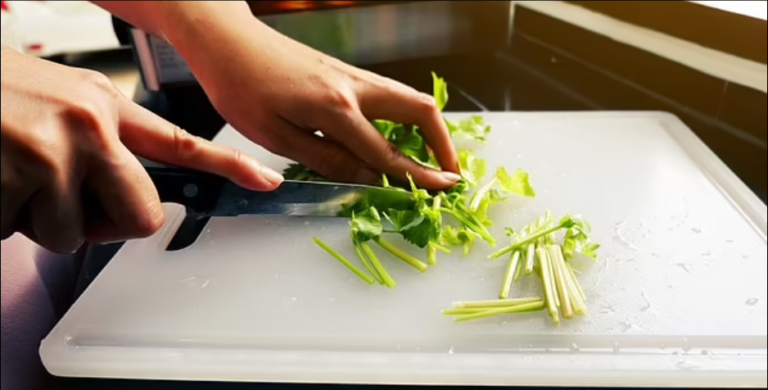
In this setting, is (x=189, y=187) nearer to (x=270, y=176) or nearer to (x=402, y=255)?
(x=270, y=176)

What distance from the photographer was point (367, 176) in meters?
0.83

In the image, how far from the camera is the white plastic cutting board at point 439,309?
609mm

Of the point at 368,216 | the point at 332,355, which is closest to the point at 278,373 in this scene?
the point at 332,355

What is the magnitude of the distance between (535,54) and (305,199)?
773 mm

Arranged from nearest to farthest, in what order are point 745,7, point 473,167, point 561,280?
point 561,280 → point 473,167 → point 745,7

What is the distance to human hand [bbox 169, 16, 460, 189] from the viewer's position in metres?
0.80

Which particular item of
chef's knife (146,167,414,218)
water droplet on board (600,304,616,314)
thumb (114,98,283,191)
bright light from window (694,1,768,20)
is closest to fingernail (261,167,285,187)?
thumb (114,98,283,191)

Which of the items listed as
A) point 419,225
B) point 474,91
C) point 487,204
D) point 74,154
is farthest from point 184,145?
point 474,91

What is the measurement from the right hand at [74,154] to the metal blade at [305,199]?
18cm

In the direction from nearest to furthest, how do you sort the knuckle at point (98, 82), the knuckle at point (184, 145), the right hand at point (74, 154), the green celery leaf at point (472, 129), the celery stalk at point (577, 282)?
1. the right hand at point (74, 154)
2. the knuckle at point (98, 82)
3. the knuckle at point (184, 145)
4. the celery stalk at point (577, 282)
5. the green celery leaf at point (472, 129)

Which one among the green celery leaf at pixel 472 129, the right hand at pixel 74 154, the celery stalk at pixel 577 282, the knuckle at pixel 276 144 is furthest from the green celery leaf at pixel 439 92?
the right hand at pixel 74 154

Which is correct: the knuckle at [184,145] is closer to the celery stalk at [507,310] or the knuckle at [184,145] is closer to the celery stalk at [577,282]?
the celery stalk at [507,310]

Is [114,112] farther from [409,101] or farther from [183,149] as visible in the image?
[409,101]

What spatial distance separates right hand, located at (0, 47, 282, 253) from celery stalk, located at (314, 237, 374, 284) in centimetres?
20
